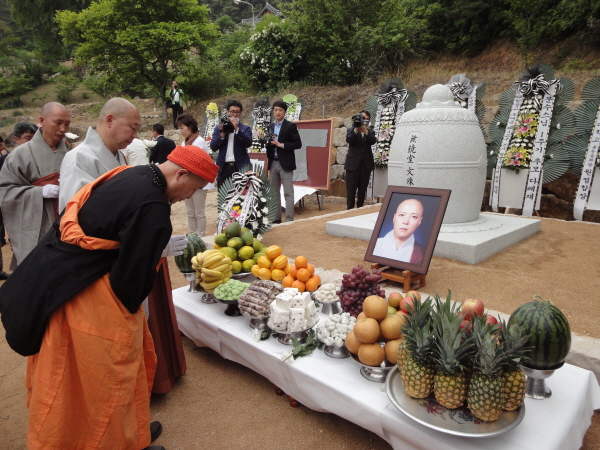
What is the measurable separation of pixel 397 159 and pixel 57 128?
146 inches

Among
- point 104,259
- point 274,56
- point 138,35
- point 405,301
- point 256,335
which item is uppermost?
point 138,35

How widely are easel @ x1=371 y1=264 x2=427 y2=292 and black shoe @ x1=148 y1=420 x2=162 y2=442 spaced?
2.00 meters

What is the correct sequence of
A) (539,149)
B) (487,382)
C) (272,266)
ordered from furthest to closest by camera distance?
1. (539,149)
2. (272,266)
3. (487,382)

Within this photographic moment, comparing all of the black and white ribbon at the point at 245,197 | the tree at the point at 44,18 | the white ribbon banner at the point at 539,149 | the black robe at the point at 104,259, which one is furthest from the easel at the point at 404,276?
the tree at the point at 44,18

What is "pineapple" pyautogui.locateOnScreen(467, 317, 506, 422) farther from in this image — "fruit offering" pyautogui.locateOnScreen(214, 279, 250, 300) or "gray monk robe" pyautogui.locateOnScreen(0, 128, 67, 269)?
"gray monk robe" pyautogui.locateOnScreen(0, 128, 67, 269)

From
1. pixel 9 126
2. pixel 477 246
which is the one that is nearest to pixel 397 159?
pixel 477 246

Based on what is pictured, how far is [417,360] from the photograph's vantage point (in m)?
1.50

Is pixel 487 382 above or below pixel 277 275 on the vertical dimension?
above

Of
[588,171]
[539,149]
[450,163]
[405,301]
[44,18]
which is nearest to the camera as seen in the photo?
[405,301]

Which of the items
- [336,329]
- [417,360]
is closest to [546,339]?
[417,360]

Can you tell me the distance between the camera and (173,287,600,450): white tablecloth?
142 cm

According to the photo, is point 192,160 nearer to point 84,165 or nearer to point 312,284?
point 84,165

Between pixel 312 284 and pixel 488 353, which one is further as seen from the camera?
pixel 312 284

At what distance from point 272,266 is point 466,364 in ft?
5.95
